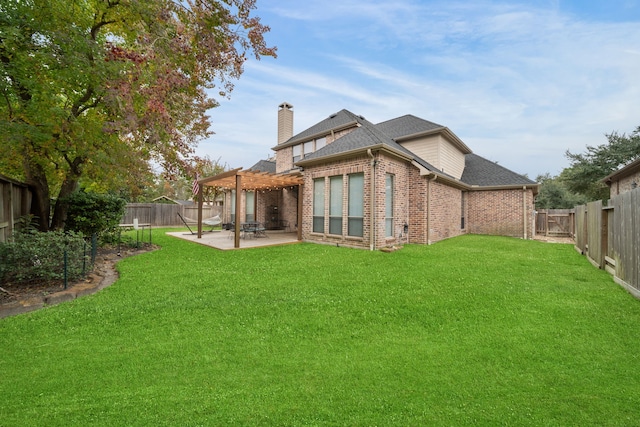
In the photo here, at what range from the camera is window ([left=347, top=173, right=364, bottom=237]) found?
33.6ft

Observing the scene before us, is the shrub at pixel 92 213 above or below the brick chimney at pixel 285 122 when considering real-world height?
below

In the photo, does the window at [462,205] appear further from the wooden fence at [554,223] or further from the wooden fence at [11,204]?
the wooden fence at [11,204]

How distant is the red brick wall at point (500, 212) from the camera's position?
50.2ft

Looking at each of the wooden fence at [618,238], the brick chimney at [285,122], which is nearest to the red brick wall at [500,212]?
the wooden fence at [618,238]

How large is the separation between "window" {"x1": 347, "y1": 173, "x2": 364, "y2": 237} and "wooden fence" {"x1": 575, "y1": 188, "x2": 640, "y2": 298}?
644 cm

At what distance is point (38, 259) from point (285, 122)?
16.7 meters

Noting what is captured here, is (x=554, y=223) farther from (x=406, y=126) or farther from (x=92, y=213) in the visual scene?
(x=92, y=213)

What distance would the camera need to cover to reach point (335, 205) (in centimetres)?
1110

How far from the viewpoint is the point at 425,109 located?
23750 millimetres

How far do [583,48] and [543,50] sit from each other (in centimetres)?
117

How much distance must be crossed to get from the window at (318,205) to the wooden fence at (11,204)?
8944 mm

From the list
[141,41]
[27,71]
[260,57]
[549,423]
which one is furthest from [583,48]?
[27,71]

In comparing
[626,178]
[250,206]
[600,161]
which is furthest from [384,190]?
[600,161]

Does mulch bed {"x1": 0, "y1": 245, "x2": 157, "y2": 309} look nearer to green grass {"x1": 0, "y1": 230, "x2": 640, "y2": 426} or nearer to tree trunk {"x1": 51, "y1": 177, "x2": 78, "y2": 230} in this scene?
green grass {"x1": 0, "y1": 230, "x2": 640, "y2": 426}
